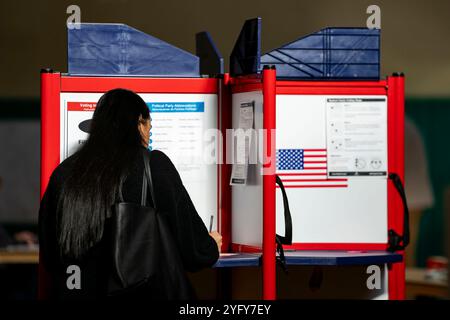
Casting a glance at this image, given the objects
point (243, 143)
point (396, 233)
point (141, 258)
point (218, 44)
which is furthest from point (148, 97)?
point (218, 44)

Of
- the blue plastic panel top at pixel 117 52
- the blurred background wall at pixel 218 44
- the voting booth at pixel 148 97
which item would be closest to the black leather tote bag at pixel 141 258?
the voting booth at pixel 148 97

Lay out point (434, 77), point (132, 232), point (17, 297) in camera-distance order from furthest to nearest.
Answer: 1. point (434, 77)
2. point (17, 297)
3. point (132, 232)

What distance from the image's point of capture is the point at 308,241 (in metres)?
3.90

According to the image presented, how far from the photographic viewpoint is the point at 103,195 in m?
3.02

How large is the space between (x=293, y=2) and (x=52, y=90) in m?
6.16

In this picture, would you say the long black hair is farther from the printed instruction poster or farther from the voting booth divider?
the printed instruction poster

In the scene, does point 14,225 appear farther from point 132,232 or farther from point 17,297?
point 132,232

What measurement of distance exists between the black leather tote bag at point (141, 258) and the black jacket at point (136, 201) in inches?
2.8

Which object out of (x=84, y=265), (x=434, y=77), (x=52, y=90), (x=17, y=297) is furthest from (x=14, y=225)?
(x=84, y=265)

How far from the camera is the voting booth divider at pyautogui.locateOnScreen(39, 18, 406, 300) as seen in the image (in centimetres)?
377

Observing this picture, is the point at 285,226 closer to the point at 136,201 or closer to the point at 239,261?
the point at 239,261

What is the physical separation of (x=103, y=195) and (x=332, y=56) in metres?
1.39

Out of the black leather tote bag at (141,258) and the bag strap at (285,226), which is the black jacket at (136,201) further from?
the bag strap at (285,226)

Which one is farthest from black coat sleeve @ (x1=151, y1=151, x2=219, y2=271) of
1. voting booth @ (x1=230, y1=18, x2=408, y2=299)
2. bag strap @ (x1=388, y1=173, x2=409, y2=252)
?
bag strap @ (x1=388, y1=173, x2=409, y2=252)
